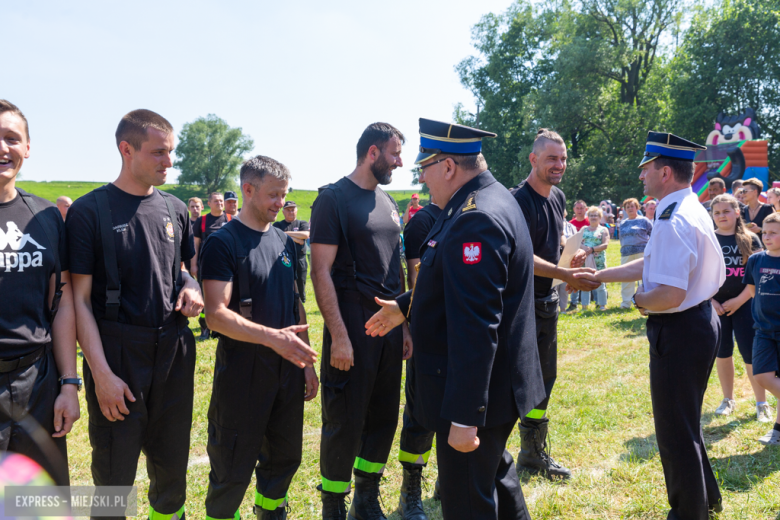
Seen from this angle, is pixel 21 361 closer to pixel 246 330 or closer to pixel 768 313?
pixel 246 330

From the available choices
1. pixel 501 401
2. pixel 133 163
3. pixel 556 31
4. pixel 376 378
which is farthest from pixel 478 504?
pixel 556 31

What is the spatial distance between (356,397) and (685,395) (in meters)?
2.09

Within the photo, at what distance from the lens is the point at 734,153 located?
26.8 m

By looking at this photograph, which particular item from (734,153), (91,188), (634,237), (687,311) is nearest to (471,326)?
(687,311)

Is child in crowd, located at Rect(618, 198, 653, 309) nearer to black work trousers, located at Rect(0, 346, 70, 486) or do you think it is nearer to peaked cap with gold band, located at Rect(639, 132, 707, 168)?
peaked cap with gold band, located at Rect(639, 132, 707, 168)

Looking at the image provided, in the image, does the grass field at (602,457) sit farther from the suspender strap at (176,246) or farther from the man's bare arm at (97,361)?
the suspender strap at (176,246)

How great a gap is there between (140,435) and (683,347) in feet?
10.7

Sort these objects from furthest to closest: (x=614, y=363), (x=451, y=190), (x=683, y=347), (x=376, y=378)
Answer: (x=614, y=363), (x=376, y=378), (x=683, y=347), (x=451, y=190)

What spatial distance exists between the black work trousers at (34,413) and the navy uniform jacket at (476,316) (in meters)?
1.80

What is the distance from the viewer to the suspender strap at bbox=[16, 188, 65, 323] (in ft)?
8.55

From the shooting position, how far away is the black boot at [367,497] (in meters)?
3.77

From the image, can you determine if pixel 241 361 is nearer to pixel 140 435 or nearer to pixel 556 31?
pixel 140 435

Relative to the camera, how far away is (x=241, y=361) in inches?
123

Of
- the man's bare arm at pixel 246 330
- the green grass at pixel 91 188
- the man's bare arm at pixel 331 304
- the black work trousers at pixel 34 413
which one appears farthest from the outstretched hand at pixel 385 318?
the green grass at pixel 91 188
